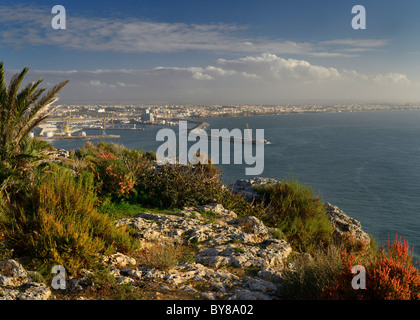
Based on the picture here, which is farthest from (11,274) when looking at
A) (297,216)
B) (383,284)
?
(297,216)

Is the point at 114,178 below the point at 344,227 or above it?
above

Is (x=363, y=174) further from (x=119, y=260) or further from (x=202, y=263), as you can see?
(x=119, y=260)

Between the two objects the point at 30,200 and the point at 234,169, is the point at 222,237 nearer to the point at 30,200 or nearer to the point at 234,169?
the point at 30,200

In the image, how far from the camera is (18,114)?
716cm

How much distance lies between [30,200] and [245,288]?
431 centimetres

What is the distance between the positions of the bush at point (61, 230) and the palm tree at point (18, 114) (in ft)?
4.67

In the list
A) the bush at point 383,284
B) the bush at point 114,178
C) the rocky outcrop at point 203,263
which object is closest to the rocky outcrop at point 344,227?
the rocky outcrop at point 203,263

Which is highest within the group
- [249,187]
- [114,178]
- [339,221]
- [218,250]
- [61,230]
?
[114,178]

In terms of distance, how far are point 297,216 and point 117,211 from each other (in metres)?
5.13

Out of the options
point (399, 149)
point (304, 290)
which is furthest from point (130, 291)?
point (399, 149)

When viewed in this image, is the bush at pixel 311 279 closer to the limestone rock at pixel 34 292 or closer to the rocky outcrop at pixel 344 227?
the limestone rock at pixel 34 292

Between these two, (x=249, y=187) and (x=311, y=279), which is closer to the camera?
(x=311, y=279)

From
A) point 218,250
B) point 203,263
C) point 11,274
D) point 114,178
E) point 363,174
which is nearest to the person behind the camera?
point 11,274

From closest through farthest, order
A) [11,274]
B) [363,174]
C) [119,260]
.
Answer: [11,274]
[119,260]
[363,174]
